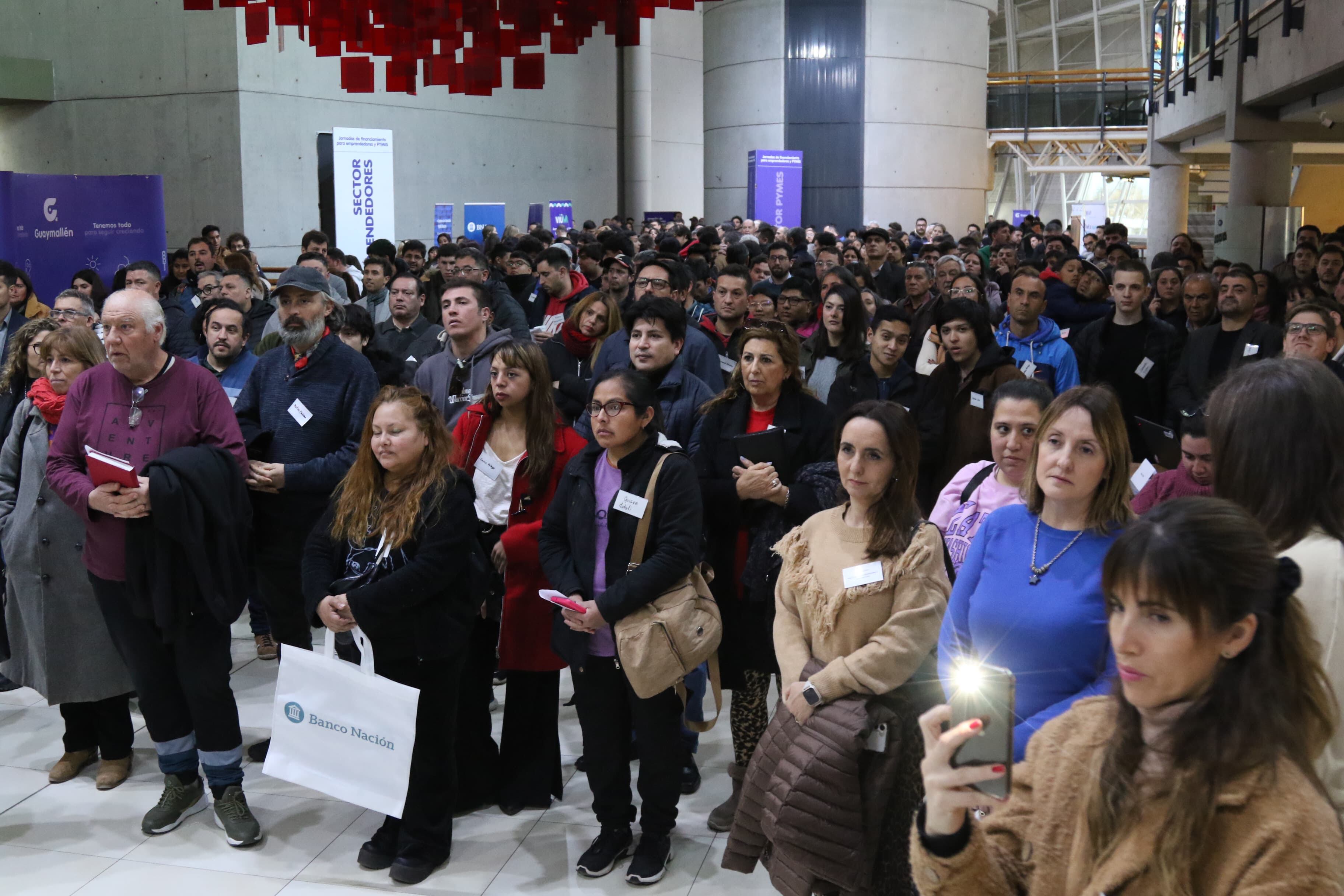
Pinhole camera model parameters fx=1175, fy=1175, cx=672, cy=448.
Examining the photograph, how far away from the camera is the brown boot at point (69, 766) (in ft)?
14.4

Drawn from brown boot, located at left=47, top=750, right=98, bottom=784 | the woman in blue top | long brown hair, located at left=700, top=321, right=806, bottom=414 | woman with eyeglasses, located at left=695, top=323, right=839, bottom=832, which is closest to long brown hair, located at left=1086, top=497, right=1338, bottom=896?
the woman in blue top

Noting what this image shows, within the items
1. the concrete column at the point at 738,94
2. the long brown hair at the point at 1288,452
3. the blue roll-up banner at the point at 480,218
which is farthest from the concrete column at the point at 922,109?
the long brown hair at the point at 1288,452

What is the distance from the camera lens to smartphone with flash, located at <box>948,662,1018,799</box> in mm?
1504

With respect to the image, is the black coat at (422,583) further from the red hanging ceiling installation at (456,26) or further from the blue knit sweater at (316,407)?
the red hanging ceiling installation at (456,26)

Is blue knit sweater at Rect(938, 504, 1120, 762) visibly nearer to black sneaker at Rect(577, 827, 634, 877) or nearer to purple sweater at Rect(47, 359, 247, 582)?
black sneaker at Rect(577, 827, 634, 877)

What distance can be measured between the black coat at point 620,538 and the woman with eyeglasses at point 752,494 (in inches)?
10.8

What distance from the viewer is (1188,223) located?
21062 millimetres

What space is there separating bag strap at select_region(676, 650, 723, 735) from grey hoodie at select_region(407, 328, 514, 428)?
149 centimetres

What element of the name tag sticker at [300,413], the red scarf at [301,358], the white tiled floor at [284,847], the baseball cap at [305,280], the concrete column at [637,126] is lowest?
the white tiled floor at [284,847]

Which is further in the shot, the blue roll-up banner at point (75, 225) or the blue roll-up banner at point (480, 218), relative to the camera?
the blue roll-up banner at point (480, 218)

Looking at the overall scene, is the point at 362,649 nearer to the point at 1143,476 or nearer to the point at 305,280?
the point at 305,280

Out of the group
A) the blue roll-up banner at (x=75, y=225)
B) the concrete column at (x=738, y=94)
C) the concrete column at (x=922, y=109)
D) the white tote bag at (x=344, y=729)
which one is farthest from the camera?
the concrete column at (x=738, y=94)

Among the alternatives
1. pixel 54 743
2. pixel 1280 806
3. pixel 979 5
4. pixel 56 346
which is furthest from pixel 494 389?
pixel 979 5

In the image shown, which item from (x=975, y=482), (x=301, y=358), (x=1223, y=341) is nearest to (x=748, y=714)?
(x=975, y=482)
